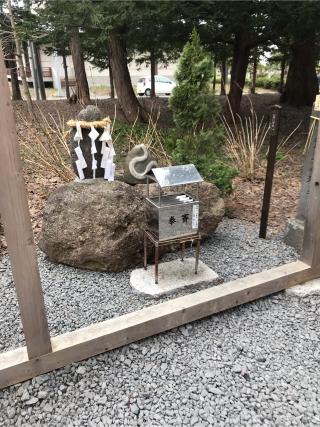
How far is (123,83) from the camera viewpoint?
24.8 ft

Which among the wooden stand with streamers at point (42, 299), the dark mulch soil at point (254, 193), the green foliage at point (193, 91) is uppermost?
the green foliage at point (193, 91)

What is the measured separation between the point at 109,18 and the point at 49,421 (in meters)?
4.97

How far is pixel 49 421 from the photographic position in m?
1.65

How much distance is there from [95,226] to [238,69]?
20.6 ft

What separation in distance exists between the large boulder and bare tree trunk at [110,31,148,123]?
485 centimetres

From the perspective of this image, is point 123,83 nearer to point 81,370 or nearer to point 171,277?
point 171,277

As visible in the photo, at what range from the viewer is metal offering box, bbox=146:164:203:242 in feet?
7.62

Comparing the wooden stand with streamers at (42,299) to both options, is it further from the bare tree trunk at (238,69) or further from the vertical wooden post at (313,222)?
the bare tree trunk at (238,69)

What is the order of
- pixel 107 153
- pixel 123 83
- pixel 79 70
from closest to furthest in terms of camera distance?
1. pixel 107 153
2. pixel 123 83
3. pixel 79 70

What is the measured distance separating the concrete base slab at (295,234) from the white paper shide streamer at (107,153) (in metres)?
1.65

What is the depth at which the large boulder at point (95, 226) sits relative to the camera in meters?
2.62

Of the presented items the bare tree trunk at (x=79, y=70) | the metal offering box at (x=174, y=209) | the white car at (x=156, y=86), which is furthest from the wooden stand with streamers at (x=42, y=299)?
the white car at (x=156, y=86)

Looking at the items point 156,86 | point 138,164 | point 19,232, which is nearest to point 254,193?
point 138,164

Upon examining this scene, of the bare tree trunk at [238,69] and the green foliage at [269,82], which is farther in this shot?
the green foliage at [269,82]
